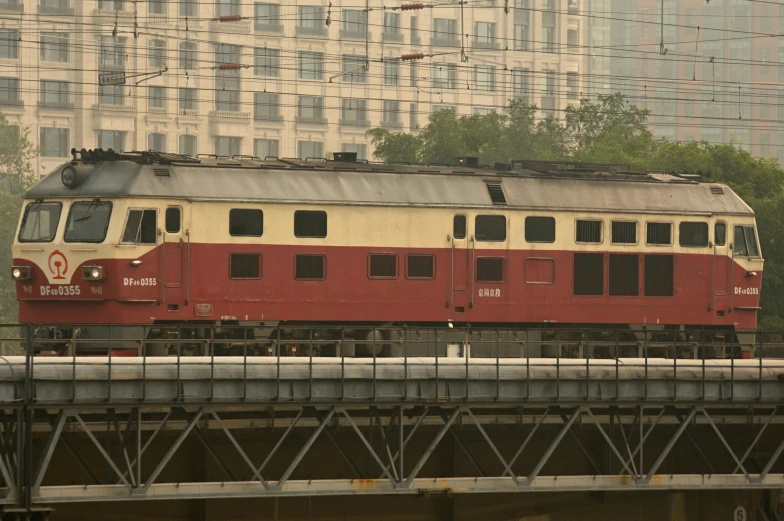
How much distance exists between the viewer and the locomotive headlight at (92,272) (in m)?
37.0

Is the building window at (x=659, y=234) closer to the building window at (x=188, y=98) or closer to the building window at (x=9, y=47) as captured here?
the building window at (x=188, y=98)

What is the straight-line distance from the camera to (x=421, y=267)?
133ft

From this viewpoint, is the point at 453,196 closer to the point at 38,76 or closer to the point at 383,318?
the point at 383,318

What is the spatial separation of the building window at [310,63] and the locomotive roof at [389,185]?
7725cm

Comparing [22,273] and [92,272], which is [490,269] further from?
[22,273]

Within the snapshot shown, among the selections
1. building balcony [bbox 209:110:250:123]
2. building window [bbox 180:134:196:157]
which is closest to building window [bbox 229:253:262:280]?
building window [bbox 180:134:196:157]

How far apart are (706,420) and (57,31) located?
84.5m

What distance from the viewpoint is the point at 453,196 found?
4091 centimetres

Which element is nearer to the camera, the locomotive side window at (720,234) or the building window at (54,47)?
the locomotive side window at (720,234)

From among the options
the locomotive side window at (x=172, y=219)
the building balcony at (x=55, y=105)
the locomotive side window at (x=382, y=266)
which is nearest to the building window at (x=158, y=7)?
the building balcony at (x=55, y=105)

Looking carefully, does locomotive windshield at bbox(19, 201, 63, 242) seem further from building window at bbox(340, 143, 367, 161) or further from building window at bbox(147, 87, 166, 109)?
building window at bbox(340, 143, 367, 161)

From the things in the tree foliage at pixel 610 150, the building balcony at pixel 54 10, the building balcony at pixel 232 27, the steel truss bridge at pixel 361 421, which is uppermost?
the building balcony at pixel 54 10

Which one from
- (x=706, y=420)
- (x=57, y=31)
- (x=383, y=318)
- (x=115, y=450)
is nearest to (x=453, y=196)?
(x=383, y=318)

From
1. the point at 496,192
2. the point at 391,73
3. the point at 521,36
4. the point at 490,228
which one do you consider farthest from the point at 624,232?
the point at 521,36
